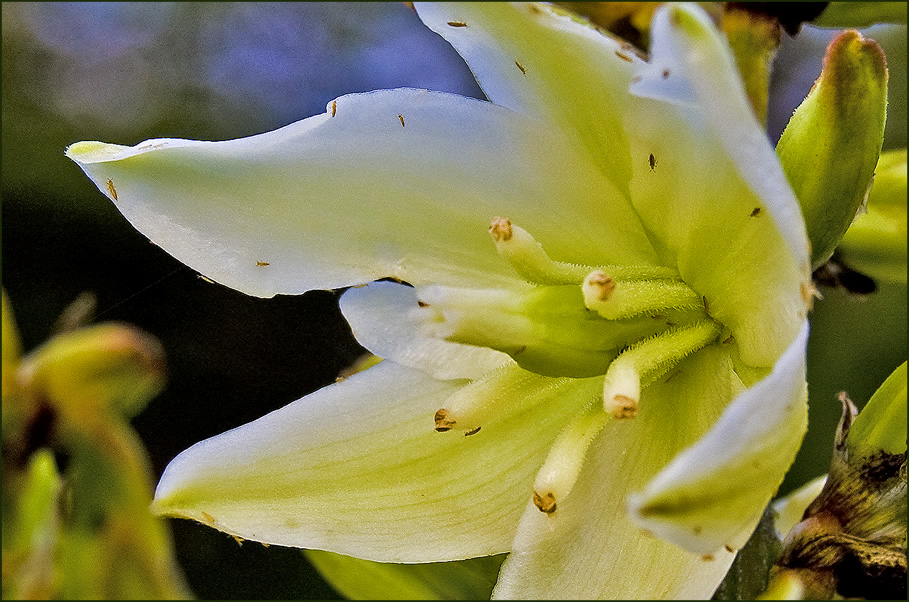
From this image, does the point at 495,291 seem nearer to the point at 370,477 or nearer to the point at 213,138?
the point at 370,477

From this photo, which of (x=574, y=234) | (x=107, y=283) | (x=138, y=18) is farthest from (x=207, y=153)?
(x=138, y=18)

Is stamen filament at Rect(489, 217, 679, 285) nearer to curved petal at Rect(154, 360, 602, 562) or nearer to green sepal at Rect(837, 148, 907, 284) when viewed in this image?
curved petal at Rect(154, 360, 602, 562)

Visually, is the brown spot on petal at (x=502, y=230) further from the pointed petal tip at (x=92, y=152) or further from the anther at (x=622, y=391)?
the pointed petal tip at (x=92, y=152)

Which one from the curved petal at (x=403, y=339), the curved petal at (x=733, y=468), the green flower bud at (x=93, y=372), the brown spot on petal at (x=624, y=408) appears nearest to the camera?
the curved petal at (x=733, y=468)

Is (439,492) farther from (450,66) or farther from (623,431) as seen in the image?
(450,66)

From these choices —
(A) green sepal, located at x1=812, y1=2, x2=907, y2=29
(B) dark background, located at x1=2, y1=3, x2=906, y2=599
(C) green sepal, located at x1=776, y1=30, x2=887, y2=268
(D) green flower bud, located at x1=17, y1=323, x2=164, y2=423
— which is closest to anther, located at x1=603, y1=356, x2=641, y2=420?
(C) green sepal, located at x1=776, y1=30, x2=887, y2=268

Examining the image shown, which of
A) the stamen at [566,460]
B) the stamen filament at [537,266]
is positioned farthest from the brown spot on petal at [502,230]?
the stamen at [566,460]
